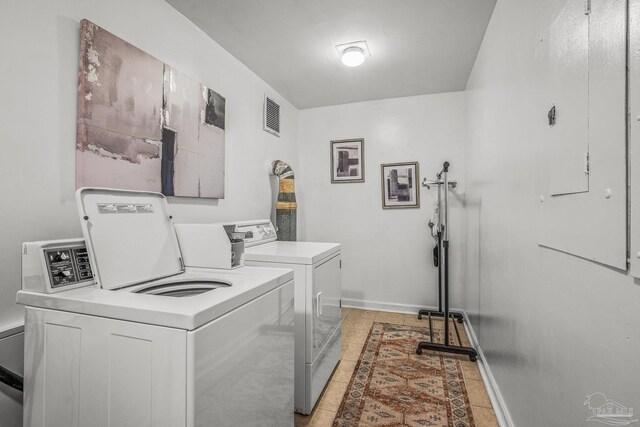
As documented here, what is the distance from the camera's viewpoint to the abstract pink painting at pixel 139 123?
1.46 m

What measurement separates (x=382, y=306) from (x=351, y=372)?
1470 mm

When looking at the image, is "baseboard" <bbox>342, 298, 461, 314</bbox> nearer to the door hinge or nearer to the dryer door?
the dryer door

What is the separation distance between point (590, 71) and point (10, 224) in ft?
6.73

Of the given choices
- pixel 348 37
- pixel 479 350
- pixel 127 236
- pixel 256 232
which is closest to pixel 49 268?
pixel 127 236

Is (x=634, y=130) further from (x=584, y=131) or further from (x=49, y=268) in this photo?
(x=49, y=268)

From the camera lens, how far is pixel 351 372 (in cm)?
232

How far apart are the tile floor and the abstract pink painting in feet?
5.22

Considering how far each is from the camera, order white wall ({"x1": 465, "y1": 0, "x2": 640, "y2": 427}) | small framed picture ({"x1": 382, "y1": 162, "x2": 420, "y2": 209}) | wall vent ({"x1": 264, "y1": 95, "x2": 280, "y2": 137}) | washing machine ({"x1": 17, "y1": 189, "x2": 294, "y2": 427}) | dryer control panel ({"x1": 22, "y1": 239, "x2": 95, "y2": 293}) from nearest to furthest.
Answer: white wall ({"x1": 465, "y1": 0, "x2": 640, "y2": 427}) < washing machine ({"x1": 17, "y1": 189, "x2": 294, "y2": 427}) < dryer control panel ({"x1": 22, "y1": 239, "x2": 95, "y2": 293}) < wall vent ({"x1": 264, "y1": 95, "x2": 280, "y2": 137}) < small framed picture ({"x1": 382, "y1": 162, "x2": 420, "y2": 209})

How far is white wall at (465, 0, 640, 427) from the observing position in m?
0.80

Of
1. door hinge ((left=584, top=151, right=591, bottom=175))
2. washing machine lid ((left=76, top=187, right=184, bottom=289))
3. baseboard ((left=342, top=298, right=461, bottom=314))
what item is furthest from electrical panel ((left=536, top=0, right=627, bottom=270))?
baseboard ((left=342, top=298, right=461, bottom=314))

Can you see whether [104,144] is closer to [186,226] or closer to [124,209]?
[124,209]

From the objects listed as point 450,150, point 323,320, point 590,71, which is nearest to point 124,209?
point 323,320

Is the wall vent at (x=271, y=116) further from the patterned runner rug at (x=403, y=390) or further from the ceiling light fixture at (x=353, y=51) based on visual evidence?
the patterned runner rug at (x=403, y=390)

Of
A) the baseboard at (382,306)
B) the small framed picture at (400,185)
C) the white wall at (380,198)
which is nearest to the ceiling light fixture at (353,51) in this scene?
the white wall at (380,198)
